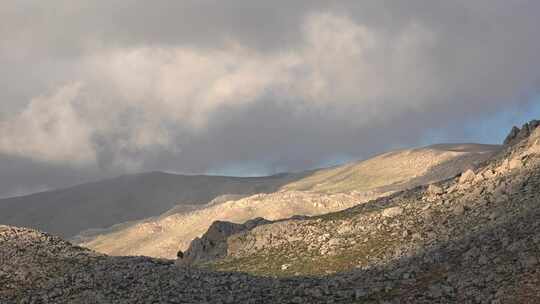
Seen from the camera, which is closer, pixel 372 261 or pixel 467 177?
pixel 372 261

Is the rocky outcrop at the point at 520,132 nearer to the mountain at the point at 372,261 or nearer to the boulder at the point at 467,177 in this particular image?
the mountain at the point at 372,261

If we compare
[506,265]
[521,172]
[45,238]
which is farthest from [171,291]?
[521,172]

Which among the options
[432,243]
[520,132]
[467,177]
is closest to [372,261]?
[432,243]

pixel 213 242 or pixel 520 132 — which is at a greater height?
pixel 520 132

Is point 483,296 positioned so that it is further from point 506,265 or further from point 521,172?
point 521,172

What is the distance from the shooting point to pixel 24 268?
1715 inches

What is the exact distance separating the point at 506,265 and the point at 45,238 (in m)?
30.3

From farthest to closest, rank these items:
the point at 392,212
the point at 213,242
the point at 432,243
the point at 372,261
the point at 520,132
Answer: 1. the point at 213,242
2. the point at 520,132
3. the point at 392,212
4. the point at 372,261
5. the point at 432,243

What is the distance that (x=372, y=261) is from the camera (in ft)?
184

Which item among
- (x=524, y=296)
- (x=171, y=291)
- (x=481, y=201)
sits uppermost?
(x=481, y=201)

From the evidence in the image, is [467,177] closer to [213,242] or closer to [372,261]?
[372,261]

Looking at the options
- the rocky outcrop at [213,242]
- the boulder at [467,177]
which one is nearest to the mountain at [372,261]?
the boulder at [467,177]

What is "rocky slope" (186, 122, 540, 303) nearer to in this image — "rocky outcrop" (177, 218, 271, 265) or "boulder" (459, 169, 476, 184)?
"boulder" (459, 169, 476, 184)

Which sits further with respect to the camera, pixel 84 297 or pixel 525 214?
pixel 525 214
